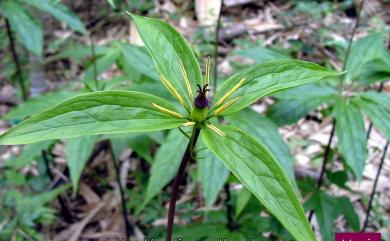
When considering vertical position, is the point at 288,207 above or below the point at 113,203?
above

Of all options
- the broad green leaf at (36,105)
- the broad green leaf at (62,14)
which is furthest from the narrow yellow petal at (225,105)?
the broad green leaf at (62,14)

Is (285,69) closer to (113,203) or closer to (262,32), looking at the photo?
(113,203)

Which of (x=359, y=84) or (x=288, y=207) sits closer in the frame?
(x=288, y=207)

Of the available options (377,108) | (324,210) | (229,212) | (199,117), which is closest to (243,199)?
(229,212)

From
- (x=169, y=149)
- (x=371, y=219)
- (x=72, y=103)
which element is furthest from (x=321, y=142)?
(x=72, y=103)

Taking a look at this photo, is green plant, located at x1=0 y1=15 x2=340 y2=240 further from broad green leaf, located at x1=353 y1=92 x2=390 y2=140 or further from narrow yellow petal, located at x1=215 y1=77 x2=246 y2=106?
broad green leaf, located at x1=353 y1=92 x2=390 y2=140

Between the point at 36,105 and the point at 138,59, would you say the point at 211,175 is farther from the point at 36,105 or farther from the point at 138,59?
the point at 36,105

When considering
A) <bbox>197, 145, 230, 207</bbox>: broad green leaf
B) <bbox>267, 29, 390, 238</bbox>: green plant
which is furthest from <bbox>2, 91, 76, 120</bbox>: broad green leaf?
<bbox>267, 29, 390, 238</bbox>: green plant
